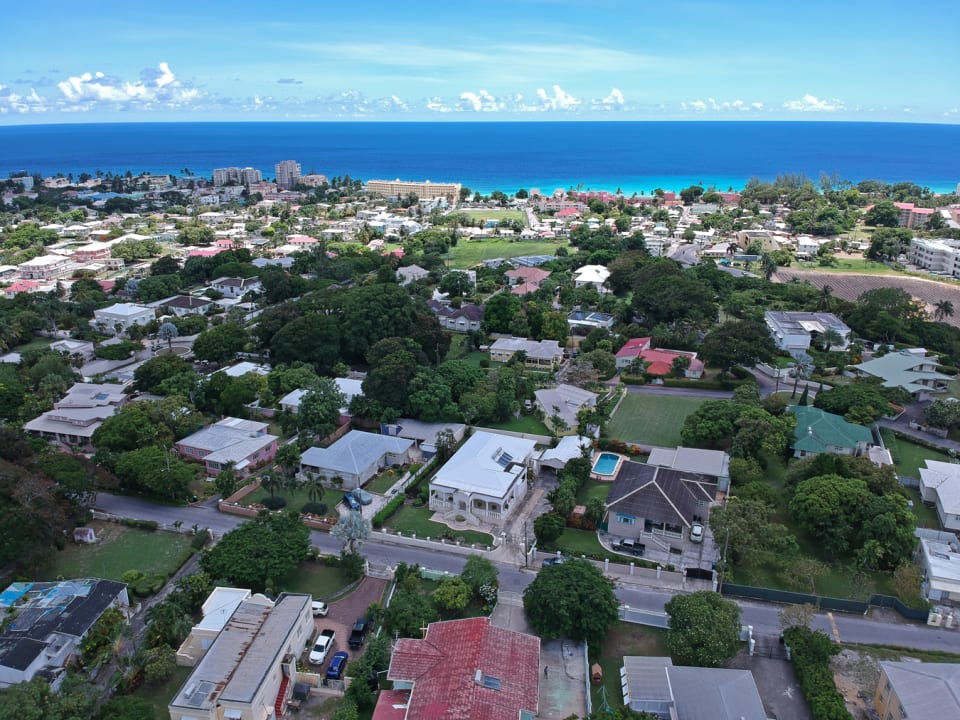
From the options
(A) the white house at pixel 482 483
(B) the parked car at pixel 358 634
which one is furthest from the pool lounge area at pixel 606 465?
(B) the parked car at pixel 358 634

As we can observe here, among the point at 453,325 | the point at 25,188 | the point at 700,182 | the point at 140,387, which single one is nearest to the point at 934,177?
the point at 700,182

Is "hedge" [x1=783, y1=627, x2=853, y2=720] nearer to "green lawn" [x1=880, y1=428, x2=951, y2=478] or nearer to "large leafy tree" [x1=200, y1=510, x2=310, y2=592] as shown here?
"green lawn" [x1=880, y1=428, x2=951, y2=478]

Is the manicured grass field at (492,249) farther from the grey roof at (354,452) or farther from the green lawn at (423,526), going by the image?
the green lawn at (423,526)

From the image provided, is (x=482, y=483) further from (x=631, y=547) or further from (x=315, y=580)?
(x=315, y=580)

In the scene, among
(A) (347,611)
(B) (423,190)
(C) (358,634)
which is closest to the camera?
(C) (358,634)

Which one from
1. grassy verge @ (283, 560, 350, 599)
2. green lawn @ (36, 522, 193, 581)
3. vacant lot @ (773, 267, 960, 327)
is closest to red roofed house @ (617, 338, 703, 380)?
grassy verge @ (283, 560, 350, 599)

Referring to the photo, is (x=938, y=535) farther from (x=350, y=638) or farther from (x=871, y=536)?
(x=350, y=638)

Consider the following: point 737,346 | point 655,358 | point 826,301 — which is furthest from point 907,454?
point 826,301
